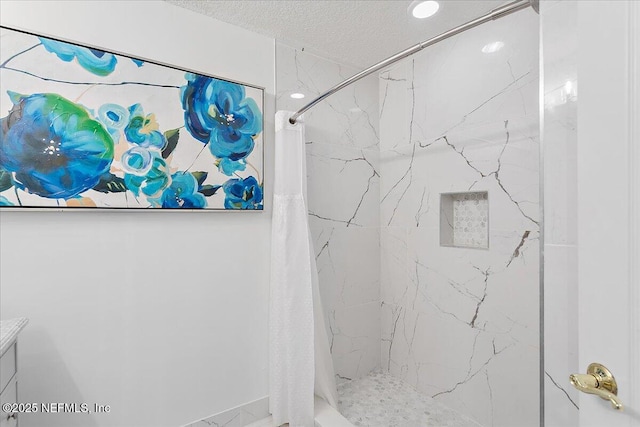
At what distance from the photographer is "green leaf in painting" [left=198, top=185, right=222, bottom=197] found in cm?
152

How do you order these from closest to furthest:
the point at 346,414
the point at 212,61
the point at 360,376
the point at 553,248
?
the point at 553,248 → the point at 212,61 → the point at 346,414 → the point at 360,376

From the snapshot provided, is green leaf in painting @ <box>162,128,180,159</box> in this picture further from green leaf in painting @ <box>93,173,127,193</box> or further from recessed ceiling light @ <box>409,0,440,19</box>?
recessed ceiling light @ <box>409,0,440,19</box>

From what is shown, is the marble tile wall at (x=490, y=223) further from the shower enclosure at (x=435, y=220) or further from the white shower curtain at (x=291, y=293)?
the white shower curtain at (x=291, y=293)

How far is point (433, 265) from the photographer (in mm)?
1832

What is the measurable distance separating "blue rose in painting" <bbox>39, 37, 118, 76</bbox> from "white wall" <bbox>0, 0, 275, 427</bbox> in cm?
5

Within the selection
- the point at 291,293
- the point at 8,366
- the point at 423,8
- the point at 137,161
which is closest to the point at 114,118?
the point at 137,161

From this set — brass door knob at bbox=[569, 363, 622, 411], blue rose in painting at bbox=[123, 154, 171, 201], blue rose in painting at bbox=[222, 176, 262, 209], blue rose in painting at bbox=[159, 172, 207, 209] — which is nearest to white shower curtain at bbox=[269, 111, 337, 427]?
blue rose in painting at bbox=[222, 176, 262, 209]

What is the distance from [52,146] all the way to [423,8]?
142 cm

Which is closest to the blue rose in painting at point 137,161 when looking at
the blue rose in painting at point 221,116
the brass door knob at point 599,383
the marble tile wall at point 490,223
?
the blue rose in painting at point 221,116

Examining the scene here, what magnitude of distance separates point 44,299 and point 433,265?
1.84 m

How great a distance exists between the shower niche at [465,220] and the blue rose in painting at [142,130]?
1495 mm

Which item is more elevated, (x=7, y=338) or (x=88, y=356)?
(x=7, y=338)

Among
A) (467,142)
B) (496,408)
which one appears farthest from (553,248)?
(496,408)

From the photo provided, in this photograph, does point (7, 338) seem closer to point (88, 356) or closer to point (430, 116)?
point (88, 356)
